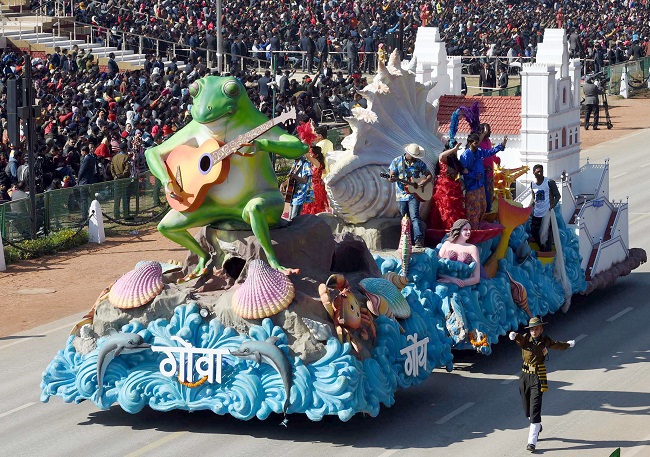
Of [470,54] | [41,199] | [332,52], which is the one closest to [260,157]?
[41,199]

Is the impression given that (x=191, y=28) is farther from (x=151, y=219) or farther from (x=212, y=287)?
(x=212, y=287)

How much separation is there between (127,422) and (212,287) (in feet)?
6.32

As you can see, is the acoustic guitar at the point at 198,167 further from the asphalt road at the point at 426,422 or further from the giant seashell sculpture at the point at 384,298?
the asphalt road at the point at 426,422

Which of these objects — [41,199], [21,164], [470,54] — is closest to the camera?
[41,199]

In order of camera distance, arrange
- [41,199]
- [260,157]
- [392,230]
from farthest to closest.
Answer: [41,199]
[392,230]
[260,157]

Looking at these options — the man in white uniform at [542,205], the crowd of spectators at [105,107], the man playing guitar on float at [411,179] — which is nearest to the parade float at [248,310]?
the man playing guitar on float at [411,179]

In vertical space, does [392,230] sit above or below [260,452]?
above

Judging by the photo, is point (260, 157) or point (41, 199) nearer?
point (260, 157)

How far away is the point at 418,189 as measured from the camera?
2059cm

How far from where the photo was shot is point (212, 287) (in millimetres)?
18141

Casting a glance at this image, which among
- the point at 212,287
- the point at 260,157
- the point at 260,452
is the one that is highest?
the point at 260,157

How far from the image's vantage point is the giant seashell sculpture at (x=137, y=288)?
1769 centimetres

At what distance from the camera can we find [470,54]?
58.8m

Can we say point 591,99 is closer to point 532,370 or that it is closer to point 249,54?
point 249,54
